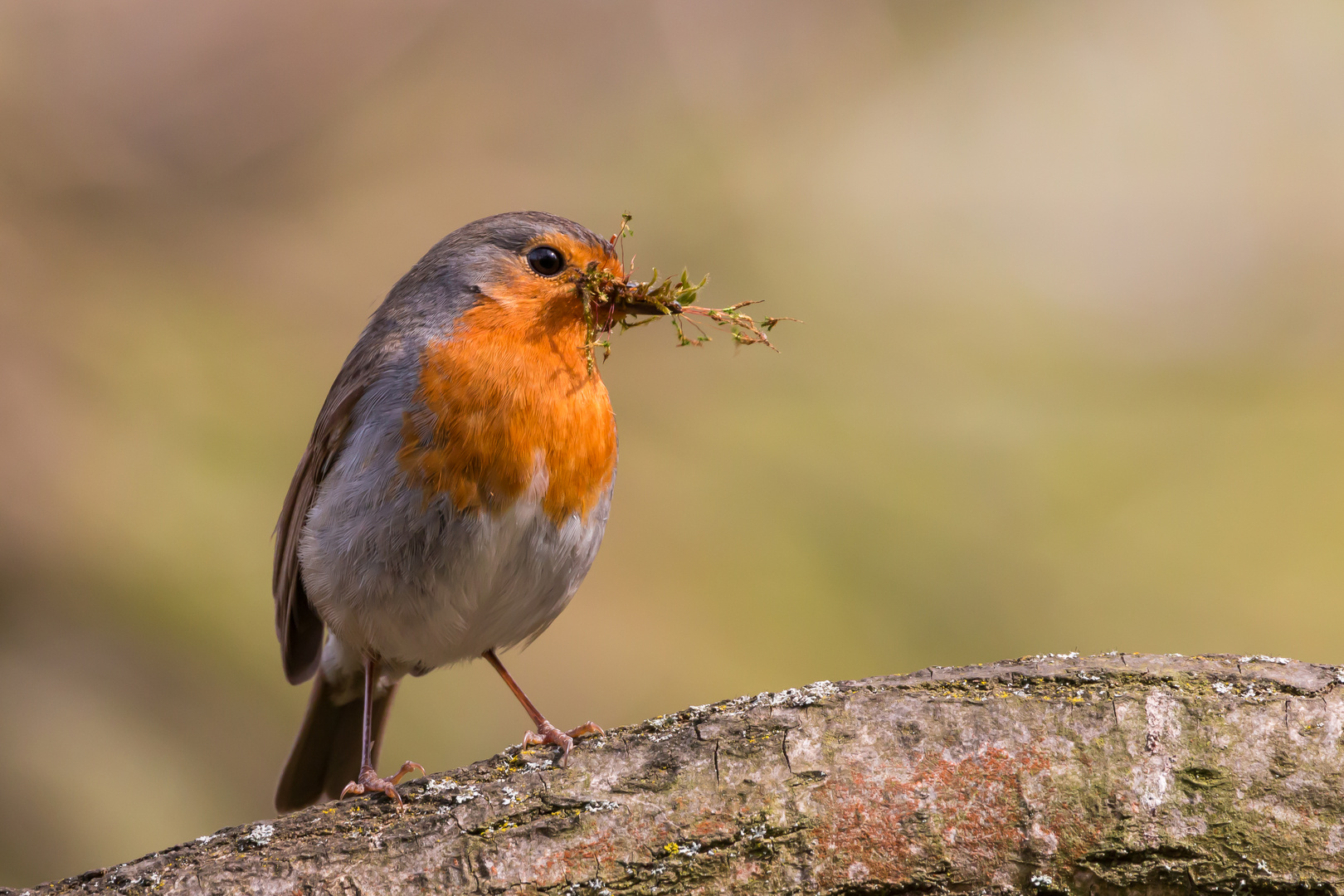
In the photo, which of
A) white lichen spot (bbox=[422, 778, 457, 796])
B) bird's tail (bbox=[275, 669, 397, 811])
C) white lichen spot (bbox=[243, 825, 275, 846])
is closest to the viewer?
white lichen spot (bbox=[243, 825, 275, 846])

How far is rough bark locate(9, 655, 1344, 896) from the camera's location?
6.67 feet

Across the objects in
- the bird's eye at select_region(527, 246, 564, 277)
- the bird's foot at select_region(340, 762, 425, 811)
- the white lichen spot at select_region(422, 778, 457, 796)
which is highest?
the bird's eye at select_region(527, 246, 564, 277)

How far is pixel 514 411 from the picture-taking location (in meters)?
3.09

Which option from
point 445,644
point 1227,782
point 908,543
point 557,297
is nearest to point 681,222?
point 908,543

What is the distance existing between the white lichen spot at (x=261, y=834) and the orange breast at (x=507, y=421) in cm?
103

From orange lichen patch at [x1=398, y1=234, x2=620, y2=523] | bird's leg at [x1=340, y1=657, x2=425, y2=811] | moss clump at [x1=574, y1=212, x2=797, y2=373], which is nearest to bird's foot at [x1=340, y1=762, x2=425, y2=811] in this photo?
bird's leg at [x1=340, y1=657, x2=425, y2=811]

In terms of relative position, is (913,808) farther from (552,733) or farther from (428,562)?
(428,562)

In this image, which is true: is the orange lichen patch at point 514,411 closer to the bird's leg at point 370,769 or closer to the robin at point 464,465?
the robin at point 464,465

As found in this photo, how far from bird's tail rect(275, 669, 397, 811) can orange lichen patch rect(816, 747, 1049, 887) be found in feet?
7.65

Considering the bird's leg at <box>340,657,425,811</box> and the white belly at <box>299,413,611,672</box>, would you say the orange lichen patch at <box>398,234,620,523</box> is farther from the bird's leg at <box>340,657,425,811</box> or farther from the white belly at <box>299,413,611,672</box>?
the bird's leg at <box>340,657,425,811</box>

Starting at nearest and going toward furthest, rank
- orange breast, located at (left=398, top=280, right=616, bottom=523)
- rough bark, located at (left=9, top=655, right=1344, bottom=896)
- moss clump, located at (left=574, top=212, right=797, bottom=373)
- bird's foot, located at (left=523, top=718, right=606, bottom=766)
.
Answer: rough bark, located at (left=9, top=655, right=1344, bottom=896) → bird's foot, located at (left=523, top=718, right=606, bottom=766) → orange breast, located at (left=398, top=280, right=616, bottom=523) → moss clump, located at (left=574, top=212, right=797, bottom=373)

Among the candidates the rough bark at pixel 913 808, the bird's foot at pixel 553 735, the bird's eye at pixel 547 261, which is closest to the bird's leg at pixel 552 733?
the bird's foot at pixel 553 735

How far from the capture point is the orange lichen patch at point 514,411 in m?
3.06

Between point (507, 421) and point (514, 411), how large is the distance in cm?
4
